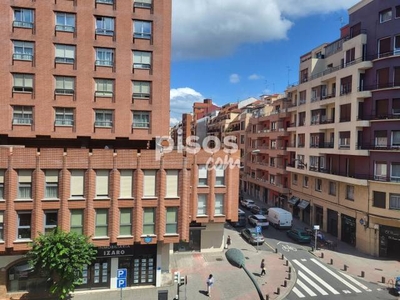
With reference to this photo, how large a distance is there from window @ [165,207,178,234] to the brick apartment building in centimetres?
8

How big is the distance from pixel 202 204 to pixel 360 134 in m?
19.7

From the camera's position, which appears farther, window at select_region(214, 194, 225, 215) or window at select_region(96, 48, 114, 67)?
window at select_region(214, 194, 225, 215)

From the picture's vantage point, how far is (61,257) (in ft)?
62.5

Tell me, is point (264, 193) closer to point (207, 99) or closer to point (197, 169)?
point (197, 169)

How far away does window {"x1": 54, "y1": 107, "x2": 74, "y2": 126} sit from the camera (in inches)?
992

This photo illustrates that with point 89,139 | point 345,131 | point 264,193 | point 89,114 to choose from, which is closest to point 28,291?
point 89,139

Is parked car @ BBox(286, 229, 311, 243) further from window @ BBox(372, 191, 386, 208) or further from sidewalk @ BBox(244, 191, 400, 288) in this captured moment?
window @ BBox(372, 191, 386, 208)

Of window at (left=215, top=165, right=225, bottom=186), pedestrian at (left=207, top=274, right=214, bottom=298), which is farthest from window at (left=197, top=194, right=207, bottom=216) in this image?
pedestrian at (left=207, top=274, right=214, bottom=298)

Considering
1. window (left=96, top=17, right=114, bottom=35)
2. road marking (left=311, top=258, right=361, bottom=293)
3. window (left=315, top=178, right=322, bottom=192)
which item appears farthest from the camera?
window (left=315, top=178, right=322, bottom=192)

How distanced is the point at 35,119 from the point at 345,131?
32172mm

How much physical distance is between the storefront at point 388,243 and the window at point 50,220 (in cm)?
3099

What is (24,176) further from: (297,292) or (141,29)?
(297,292)

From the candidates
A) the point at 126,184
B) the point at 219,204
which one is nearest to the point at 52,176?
the point at 126,184

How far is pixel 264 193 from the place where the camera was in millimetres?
59938
